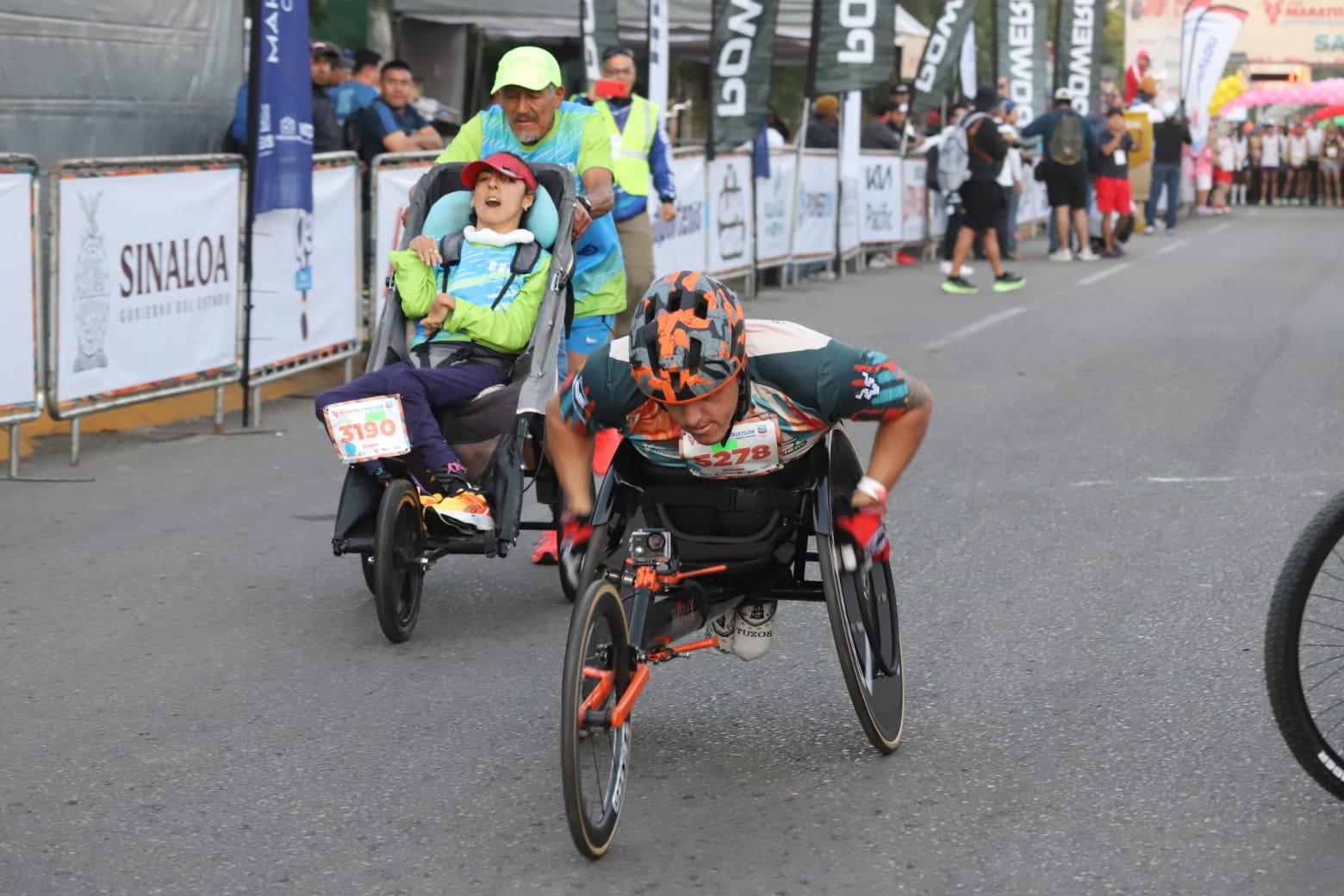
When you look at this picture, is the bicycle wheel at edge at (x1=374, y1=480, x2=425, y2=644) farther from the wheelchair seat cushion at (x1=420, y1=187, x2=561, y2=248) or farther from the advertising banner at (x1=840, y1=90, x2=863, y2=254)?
the advertising banner at (x1=840, y1=90, x2=863, y2=254)

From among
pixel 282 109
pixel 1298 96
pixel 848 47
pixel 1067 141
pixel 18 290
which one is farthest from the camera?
pixel 1298 96

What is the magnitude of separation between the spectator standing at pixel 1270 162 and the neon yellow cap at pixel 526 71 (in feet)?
118

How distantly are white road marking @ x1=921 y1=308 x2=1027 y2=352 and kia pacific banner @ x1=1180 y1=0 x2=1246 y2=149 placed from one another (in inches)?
738

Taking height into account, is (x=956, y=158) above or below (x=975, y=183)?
above

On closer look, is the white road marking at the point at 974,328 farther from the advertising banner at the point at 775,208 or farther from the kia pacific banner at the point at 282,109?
the kia pacific banner at the point at 282,109

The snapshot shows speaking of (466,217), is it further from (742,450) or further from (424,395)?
(742,450)

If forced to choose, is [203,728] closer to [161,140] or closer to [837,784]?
[837,784]

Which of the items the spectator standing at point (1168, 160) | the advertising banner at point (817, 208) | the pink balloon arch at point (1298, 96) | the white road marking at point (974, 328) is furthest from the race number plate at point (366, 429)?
the pink balloon arch at point (1298, 96)

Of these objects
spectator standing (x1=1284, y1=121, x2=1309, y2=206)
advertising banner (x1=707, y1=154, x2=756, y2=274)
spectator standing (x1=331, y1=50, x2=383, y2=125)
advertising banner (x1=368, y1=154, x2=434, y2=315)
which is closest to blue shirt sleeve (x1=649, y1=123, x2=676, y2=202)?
advertising banner (x1=368, y1=154, x2=434, y2=315)

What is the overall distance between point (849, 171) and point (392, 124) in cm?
873

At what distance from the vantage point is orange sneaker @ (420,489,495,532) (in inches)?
248

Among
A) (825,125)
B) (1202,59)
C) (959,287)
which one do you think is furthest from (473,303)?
(1202,59)

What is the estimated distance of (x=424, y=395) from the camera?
6383 mm

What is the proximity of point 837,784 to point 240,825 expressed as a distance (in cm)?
139
